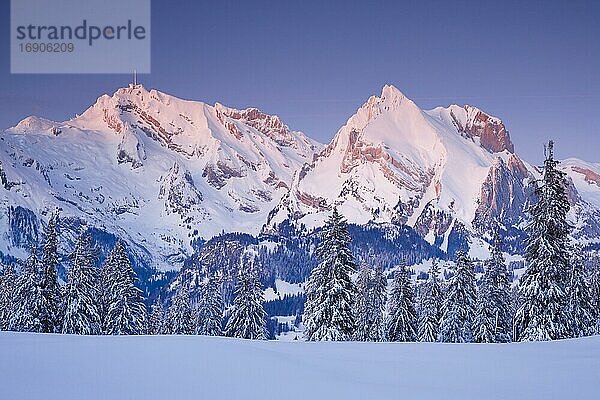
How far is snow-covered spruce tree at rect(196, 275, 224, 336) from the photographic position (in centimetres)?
4247

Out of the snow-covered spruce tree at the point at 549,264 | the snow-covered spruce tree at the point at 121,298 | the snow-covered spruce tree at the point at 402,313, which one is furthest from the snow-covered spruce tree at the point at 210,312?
the snow-covered spruce tree at the point at 549,264

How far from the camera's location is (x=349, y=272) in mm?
29953

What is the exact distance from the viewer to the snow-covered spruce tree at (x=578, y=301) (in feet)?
80.5

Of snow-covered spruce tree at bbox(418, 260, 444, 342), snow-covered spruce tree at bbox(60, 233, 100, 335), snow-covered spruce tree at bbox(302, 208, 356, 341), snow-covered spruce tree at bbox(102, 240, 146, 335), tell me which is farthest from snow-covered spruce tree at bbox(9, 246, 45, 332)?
snow-covered spruce tree at bbox(418, 260, 444, 342)

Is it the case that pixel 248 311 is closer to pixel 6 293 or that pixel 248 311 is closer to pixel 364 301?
pixel 364 301

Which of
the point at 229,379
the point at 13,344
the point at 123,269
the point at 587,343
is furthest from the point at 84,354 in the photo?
the point at 123,269

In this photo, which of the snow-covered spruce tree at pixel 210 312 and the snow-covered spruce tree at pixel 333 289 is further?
the snow-covered spruce tree at pixel 210 312

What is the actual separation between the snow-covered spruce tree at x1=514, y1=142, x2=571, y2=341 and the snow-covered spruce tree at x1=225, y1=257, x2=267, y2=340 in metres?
18.9

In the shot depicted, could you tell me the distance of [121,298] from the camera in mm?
36688

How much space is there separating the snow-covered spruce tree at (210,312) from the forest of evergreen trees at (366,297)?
0.08m

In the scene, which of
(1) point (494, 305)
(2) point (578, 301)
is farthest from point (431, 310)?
(2) point (578, 301)

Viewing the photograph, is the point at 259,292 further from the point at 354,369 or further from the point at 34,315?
the point at 354,369

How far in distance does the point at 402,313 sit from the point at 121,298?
19.1 meters

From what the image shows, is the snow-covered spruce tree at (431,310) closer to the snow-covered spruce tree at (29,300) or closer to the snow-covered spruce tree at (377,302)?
the snow-covered spruce tree at (377,302)
